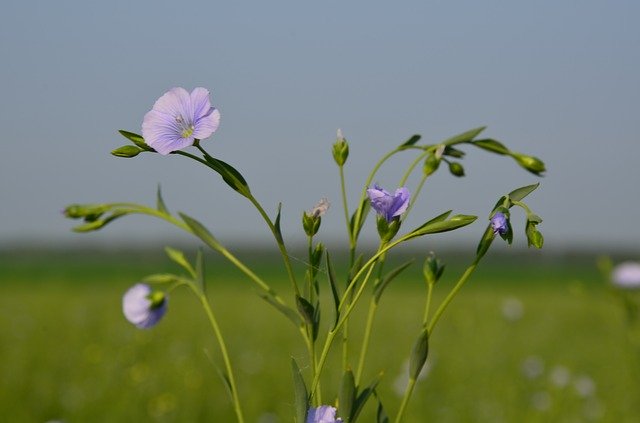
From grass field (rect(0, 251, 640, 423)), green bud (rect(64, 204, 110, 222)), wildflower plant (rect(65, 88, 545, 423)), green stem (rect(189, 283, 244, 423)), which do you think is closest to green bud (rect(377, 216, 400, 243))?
wildflower plant (rect(65, 88, 545, 423))

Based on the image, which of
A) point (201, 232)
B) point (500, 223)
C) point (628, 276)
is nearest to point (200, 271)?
point (201, 232)

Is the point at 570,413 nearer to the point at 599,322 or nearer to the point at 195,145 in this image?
the point at 195,145

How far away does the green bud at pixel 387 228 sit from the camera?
111cm

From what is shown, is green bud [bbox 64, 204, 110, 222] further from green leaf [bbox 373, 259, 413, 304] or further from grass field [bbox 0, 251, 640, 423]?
grass field [bbox 0, 251, 640, 423]

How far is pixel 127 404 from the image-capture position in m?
3.36

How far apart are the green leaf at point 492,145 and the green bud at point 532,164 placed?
0.03m

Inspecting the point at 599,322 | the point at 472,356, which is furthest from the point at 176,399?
the point at 599,322

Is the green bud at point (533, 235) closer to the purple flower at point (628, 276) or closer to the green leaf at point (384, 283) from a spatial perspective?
the green leaf at point (384, 283)

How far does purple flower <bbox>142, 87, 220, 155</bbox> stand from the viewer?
3.59 feet

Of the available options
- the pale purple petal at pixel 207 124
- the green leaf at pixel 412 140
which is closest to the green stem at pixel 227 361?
the pale purple petal at pixel 207 124

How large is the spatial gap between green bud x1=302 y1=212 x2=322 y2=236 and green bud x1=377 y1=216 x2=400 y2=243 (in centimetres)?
8

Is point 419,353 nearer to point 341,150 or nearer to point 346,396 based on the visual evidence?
point 346,396

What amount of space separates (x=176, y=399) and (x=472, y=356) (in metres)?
2.19

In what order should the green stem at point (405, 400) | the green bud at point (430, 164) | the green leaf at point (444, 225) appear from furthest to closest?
the green bud at point (430, 164) → the green stem at point (405, 400) → the green leaf at point (444, 225)
